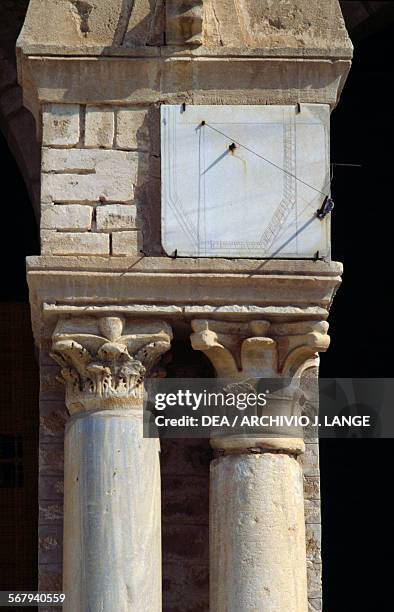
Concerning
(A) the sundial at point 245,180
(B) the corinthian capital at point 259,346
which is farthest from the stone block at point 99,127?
(B) the corinthian capital at point 259,346

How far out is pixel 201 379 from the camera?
958 centimetres

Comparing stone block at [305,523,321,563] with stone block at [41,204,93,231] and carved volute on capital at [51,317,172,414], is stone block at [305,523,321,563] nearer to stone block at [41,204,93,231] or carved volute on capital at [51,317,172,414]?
carved volute on capital at [51,317,172,414]

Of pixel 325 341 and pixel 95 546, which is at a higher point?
pixel 325 341

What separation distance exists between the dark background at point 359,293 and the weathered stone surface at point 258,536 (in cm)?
385

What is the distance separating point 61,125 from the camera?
9.55 metres

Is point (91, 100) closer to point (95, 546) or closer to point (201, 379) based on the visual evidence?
point (201, 379)

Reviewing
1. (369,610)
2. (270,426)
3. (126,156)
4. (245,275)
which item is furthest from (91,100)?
(369,610)

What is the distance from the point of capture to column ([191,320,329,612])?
902cm

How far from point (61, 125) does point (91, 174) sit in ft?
0.93

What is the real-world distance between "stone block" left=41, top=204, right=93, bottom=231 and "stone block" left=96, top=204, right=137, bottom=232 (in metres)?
0.05

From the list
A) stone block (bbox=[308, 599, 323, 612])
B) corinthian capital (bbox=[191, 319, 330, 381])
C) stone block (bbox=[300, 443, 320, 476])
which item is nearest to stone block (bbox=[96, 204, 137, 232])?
corinthian capital (bbox=[191, 319, 330, 381])

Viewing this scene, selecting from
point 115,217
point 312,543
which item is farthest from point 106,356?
point 312,543

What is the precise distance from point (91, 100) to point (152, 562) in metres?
2.17

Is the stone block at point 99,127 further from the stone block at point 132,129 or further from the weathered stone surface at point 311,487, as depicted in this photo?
the weathered stone surface at point 311,487
